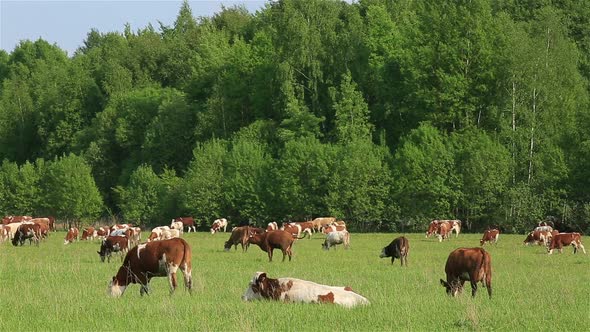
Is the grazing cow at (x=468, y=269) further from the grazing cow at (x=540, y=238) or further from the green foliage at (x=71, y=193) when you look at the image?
the green foliage at (x=71, y=193)

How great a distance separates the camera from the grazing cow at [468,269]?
18.1 meters

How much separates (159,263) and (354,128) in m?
56.3

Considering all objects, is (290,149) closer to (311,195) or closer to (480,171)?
(311,195)

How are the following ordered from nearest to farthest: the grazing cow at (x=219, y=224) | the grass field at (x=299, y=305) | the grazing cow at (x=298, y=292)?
the grass field at (x=299, y=305) → the grazing cow at (x=298, y=292) → the grazing cow at (x=219, y=224)

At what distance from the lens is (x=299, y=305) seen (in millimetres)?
15812

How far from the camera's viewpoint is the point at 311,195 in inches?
2726

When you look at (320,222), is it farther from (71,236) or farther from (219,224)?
(71,236)

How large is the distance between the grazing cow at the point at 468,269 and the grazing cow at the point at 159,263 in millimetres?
5242

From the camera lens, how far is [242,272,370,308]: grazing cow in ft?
53.1

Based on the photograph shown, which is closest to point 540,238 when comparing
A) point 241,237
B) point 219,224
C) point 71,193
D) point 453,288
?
point 241,237

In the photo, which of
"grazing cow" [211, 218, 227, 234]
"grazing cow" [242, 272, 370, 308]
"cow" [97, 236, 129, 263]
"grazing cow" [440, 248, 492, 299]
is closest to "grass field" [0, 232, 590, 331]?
"grazing cow" [440, 248, 492, 299]

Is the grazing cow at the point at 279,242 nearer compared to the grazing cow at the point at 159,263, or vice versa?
the grazing cow at the point at 159,263

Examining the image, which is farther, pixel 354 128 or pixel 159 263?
pixel 354 128

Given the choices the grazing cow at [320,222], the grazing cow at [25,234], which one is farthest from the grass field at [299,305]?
the grazing cow at [320,222]
